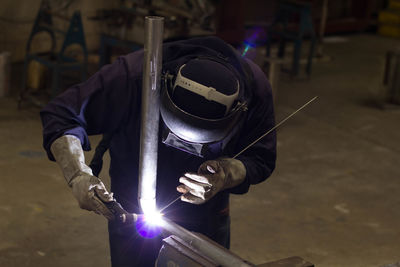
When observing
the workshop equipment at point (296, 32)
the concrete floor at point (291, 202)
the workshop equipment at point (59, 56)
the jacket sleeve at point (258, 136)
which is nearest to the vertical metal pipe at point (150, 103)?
the jacket sleeve at point (258, 136)

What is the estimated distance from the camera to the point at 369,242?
14.0ft

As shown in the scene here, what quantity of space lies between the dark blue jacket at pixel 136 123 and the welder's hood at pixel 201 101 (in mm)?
175

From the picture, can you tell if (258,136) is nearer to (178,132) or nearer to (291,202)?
(178,132)

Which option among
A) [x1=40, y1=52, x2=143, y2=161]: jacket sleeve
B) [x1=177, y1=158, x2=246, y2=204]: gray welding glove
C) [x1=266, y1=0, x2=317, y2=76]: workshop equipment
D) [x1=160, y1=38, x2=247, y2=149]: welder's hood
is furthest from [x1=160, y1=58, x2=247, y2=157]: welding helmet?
[x1=266, y1=0, x2=317, y2=76]: workshop equipment

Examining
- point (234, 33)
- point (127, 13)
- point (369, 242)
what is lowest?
point (369, 242)

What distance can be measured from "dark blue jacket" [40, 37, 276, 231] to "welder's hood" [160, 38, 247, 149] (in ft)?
0.57

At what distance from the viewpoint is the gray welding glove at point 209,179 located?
2.19 metres

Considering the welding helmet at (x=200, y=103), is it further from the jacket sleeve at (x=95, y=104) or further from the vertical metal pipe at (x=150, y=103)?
the jacket sleeve at (x=95, y=104)

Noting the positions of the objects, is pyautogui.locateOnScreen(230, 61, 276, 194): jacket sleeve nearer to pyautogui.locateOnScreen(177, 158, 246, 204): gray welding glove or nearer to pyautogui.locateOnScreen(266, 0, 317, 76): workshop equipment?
pyautogui.locateOnScreen(177, 158, 246, 204): gray welding glove

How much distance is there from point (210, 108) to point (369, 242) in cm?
261

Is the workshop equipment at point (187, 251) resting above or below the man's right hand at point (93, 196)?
below

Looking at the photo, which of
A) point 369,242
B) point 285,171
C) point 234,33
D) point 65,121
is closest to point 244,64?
point 65,121

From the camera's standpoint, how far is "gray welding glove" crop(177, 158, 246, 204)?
7.20 feet

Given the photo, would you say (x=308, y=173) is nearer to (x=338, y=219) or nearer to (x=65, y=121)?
(x=338, y=219)
